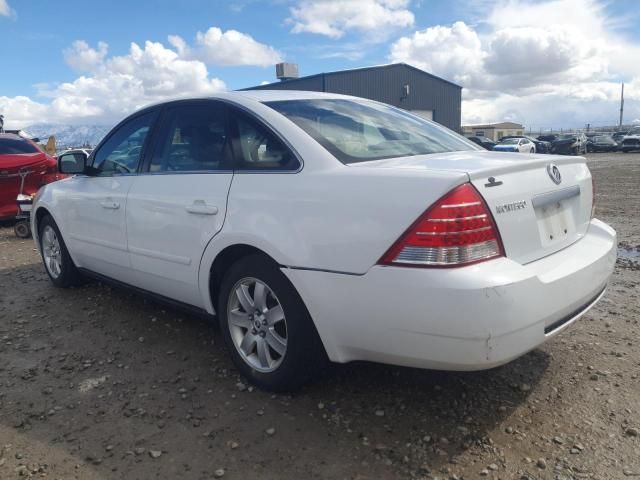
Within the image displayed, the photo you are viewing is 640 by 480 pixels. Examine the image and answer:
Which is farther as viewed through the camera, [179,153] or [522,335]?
[179,153]

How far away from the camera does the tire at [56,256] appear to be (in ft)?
15.7

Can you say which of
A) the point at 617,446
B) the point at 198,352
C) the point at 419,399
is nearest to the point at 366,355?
the point at 419,399

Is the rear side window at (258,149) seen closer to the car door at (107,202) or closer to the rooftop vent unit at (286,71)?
the car door at (107,202)

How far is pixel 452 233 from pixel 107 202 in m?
2.75

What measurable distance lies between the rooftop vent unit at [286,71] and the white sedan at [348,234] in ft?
92.5

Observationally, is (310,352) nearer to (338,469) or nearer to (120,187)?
(338,469)

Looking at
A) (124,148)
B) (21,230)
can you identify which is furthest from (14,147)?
(124,148)

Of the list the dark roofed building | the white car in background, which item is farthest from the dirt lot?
the white car in background

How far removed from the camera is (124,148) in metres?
4.01

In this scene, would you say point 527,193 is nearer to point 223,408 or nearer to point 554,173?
point 554,173

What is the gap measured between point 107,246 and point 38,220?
1.76 meters

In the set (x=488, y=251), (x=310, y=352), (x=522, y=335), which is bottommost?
(x=310, y=352)

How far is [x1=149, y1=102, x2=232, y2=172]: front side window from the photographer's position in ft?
10.3

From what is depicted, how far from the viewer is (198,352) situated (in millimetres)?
3482
